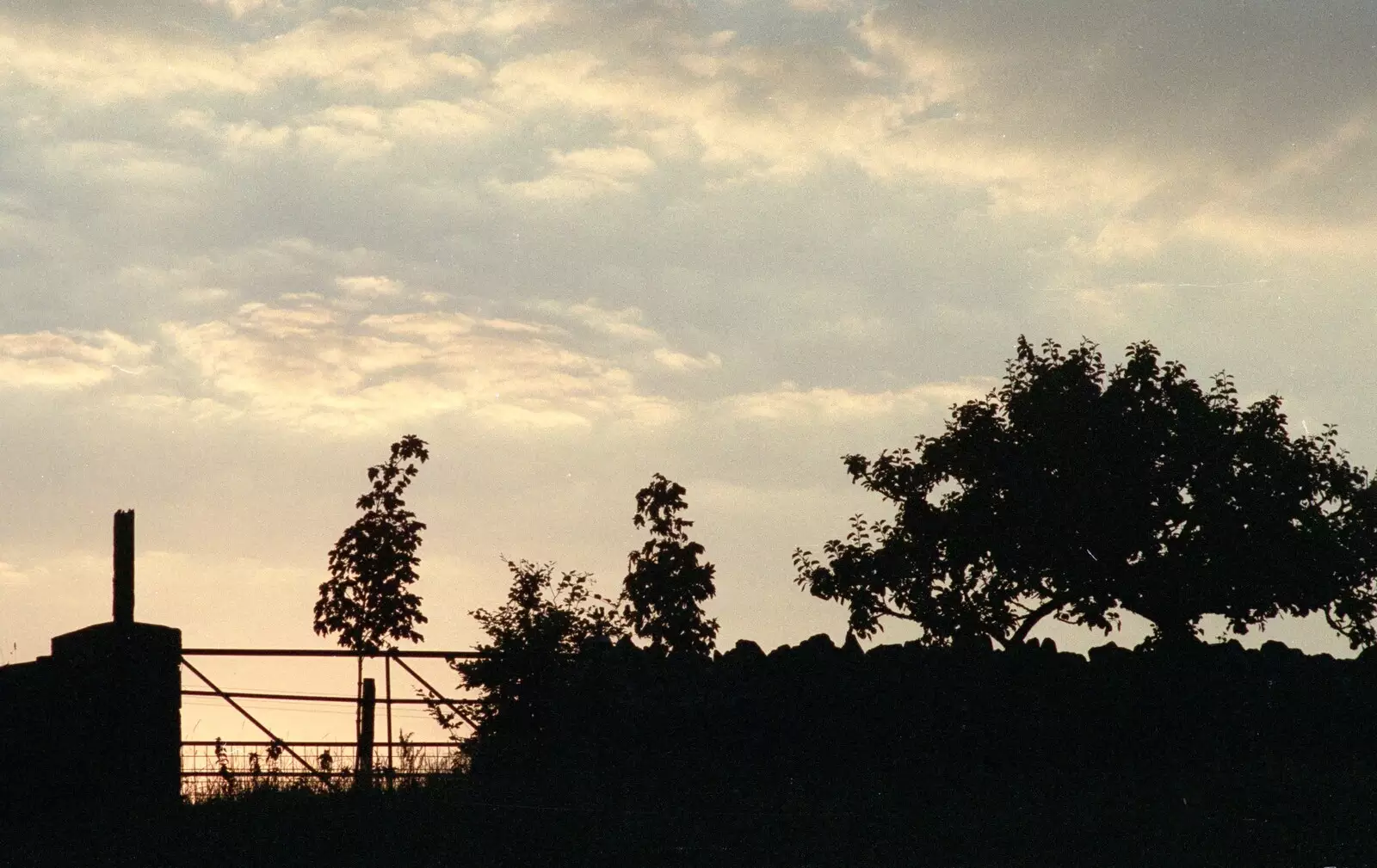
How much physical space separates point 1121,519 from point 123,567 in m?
24.0

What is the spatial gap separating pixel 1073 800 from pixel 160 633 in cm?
1175

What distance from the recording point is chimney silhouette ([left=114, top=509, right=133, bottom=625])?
2014cm

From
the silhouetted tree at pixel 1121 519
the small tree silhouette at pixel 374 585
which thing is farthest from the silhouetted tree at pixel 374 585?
the silhouetted tree at pixel 1121 519

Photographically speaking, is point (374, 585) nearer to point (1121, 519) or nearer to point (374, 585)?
point (374, 585)

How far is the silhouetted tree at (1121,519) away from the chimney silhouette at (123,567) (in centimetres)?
2119

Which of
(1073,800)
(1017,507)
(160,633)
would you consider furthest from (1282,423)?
(160,633)

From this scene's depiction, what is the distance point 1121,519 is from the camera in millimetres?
34875

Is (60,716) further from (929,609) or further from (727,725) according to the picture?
(929,609)

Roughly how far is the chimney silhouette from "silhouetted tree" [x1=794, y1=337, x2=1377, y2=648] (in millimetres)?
21193

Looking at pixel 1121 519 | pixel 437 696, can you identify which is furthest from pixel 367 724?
pixel 1121 519

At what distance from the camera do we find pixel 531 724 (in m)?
20.2

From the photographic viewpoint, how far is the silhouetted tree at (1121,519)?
35.0m

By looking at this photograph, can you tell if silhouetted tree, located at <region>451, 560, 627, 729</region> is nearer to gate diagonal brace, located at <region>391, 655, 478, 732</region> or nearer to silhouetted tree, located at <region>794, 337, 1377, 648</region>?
gate diagonal brace, located at <region>391, 655, 478, 732</region>

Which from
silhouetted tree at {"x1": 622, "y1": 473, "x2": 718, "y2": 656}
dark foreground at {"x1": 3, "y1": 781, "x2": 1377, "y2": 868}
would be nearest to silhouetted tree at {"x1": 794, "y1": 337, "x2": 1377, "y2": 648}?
silhouetted tree at {"x1": 622, "y1": 473, "x2": 718, "y2": 656}
